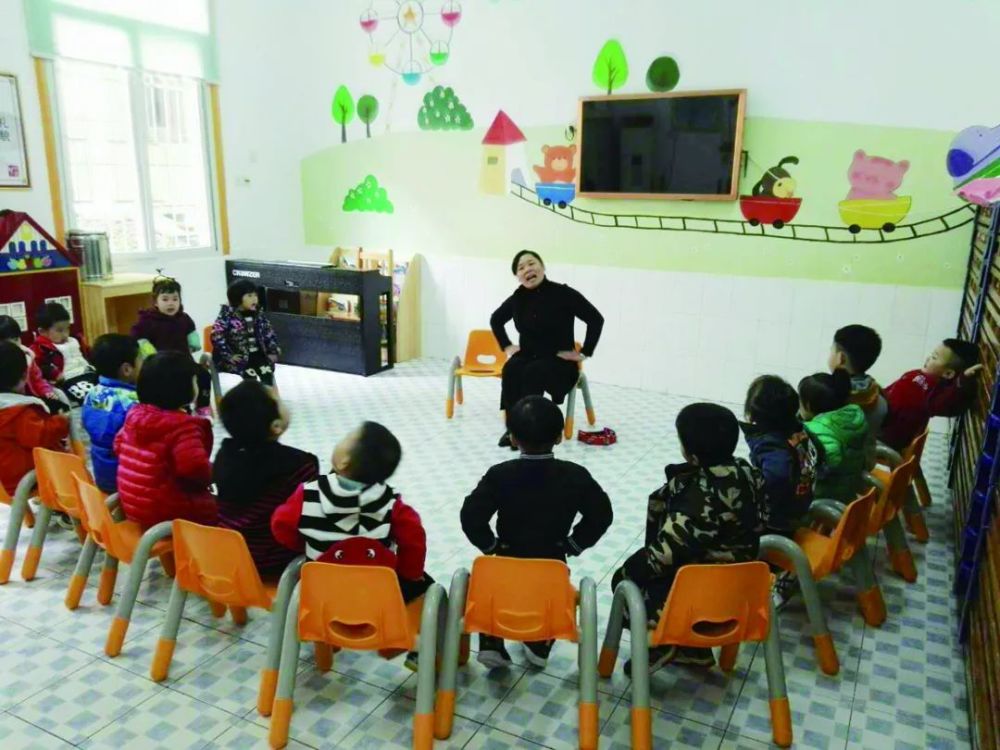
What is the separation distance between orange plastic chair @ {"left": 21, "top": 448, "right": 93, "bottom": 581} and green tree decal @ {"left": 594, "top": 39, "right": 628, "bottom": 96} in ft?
13.1

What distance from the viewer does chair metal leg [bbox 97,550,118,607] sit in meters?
2.54

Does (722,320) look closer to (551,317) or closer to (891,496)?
(551,317)

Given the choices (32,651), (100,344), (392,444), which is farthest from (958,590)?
(100,344)

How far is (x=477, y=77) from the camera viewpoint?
5555 mm

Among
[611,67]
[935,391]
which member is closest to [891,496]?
[935,391]

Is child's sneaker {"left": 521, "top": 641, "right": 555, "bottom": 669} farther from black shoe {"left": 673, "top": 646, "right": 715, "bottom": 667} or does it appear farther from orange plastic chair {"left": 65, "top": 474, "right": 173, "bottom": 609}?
orange plastic chair {"left": 65, "top": 474, "right": 173, "bottom": 609}

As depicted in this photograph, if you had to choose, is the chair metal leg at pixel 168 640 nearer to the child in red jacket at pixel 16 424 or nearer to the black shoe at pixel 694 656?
the child in red jacket at pixel 16 424

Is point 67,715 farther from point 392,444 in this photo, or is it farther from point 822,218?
point 822,218

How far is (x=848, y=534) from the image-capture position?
2256mm

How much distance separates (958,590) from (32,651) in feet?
10.1

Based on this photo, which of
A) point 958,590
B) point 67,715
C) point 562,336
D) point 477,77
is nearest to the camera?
point 67,715

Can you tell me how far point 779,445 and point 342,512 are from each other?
1327mm

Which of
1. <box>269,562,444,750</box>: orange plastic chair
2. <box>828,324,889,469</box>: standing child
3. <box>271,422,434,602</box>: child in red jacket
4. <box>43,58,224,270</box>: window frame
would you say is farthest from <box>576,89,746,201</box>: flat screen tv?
<box>269,562,444,750</box>: orange plastic chair

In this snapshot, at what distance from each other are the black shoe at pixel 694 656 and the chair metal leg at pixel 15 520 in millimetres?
2324
